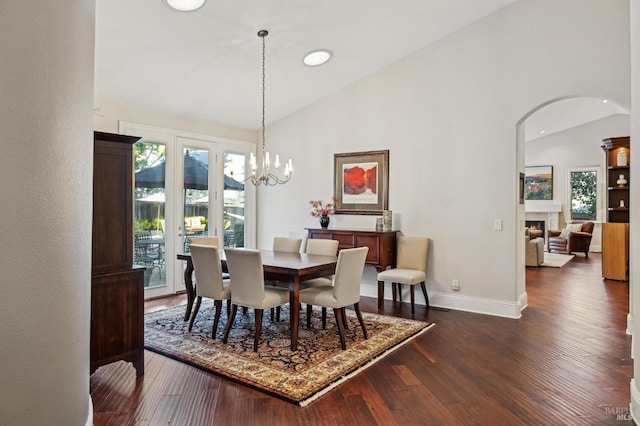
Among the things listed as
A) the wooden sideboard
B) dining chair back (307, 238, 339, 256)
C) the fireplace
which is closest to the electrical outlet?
the wooden sideboard

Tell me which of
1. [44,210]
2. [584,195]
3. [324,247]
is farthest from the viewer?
[584,195]

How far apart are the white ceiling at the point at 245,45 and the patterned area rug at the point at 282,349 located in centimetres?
275

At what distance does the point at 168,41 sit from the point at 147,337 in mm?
2908

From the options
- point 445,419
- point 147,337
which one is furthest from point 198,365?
point 445,419

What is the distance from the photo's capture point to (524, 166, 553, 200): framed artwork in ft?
40.7

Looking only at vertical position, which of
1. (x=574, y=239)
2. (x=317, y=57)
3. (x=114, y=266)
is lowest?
(x=574, y=239)

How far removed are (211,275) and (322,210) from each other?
2.47m

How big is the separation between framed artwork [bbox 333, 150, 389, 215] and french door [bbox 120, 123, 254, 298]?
5.32 feet

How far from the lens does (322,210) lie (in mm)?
6082

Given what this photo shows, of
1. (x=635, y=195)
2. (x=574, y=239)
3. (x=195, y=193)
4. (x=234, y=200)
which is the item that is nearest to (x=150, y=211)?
(x=195, y=193)

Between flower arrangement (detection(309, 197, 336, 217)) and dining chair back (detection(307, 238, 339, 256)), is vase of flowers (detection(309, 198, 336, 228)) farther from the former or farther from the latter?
dining chair back (detection(307, 238, 339, 256))

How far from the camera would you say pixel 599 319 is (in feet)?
15.1

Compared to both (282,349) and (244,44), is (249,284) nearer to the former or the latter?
(282,349)

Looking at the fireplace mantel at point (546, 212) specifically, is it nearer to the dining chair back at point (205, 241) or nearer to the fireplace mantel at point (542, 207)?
the fireplace mantel at point (542, 207)
